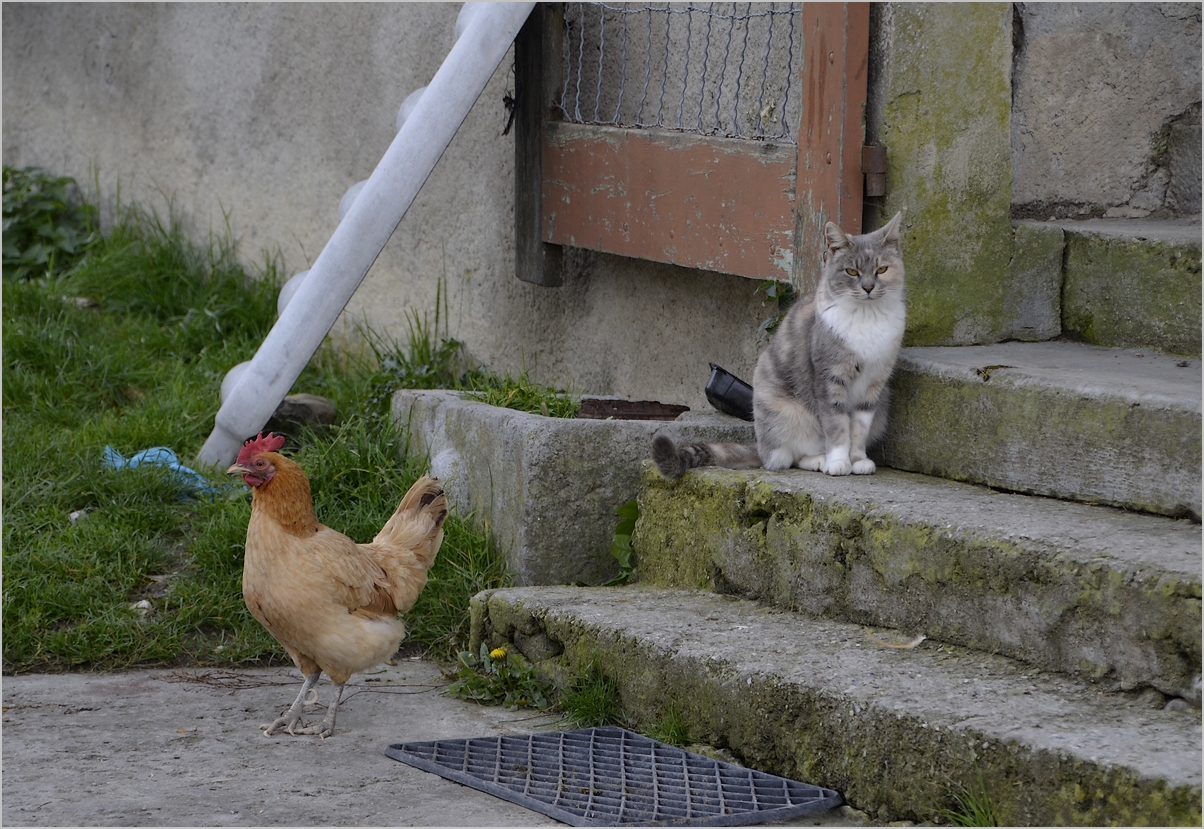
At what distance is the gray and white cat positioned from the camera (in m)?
3.93

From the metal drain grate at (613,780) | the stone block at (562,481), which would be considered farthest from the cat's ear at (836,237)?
the metal drain grate at (613,780)

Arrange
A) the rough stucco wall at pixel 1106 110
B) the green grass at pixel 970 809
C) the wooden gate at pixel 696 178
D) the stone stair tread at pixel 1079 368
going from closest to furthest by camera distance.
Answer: the green grass at pixel 970 809
the stone stair tread at pixel 1079 368
the wooden gate at pixel 696 178
the rough stucco wall at pixel 1106 110

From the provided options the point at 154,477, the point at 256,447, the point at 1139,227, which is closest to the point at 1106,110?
the point at 1139,227

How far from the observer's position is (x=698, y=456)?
412 centimetres

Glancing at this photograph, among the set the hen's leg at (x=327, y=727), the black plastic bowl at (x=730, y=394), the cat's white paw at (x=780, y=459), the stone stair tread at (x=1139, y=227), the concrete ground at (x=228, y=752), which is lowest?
the concrete ground at (x=228, y=752)

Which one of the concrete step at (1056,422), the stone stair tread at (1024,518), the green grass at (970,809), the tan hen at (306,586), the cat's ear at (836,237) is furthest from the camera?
the cat's ear at (836,237)

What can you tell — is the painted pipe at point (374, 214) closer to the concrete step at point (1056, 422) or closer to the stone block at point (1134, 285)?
the concrete step at point (1056, 422)

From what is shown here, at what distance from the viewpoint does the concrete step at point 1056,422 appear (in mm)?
3277

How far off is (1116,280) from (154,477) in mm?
3669

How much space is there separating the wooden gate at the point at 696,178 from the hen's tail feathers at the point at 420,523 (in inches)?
53.9

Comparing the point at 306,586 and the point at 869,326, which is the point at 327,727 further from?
the point at 869,326

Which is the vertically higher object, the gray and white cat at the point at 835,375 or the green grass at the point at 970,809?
the gray and white cat at the point at 835,375

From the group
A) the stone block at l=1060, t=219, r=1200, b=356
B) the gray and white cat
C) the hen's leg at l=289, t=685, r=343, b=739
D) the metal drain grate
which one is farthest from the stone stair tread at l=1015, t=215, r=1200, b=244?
the hen's leg at l=289, t=685, r=343, b=739

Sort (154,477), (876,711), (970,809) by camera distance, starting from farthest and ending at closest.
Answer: (154,477), (876,711), (970,809)
